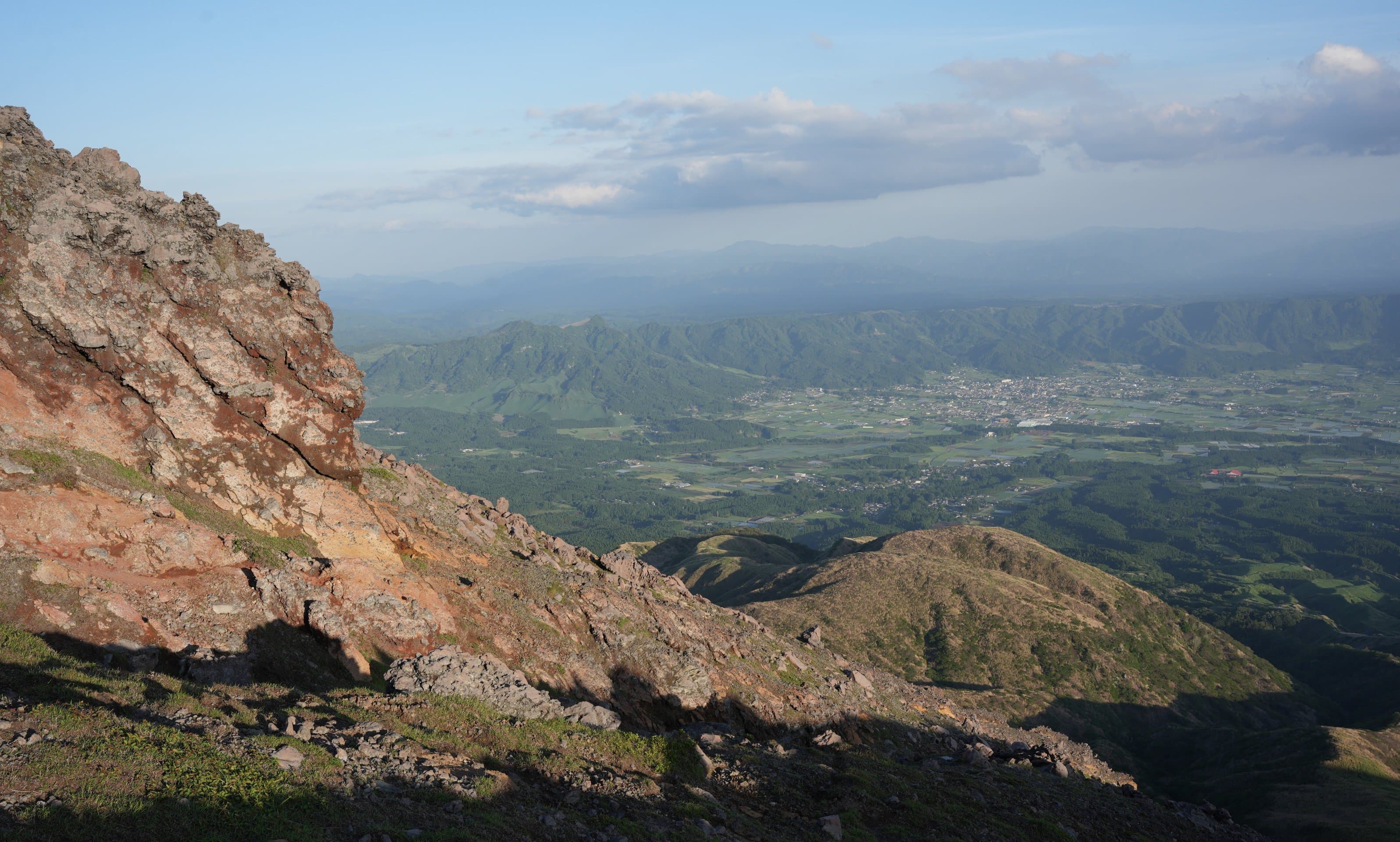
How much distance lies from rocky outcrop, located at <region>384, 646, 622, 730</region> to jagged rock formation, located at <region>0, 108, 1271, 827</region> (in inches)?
4.1

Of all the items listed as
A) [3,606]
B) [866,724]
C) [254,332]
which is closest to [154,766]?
[3,606]

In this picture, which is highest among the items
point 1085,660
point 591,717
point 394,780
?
point 394,780

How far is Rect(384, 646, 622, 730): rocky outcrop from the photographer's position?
28.2 m

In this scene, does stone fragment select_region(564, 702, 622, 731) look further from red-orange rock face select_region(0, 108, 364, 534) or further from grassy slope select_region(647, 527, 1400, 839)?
grassy slope select_region(647, 527, 1400, 839)

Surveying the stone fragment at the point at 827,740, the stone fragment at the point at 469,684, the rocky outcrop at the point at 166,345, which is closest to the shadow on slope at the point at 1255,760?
the stone fragment at the point at 827,740

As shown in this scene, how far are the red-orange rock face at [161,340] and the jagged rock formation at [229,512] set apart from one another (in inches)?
3.5

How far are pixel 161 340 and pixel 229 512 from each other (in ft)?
27.3

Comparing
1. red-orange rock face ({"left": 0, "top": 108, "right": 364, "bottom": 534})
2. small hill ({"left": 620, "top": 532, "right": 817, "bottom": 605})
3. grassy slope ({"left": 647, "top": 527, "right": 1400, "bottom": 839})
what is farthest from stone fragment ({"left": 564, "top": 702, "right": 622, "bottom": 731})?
small hill ({"left": 620, "top": 532, "right": 817, "bottom": 605})

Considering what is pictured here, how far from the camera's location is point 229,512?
34.9 meters

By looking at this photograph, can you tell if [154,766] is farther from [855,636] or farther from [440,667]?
[855,636]

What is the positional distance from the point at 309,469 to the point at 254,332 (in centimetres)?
690

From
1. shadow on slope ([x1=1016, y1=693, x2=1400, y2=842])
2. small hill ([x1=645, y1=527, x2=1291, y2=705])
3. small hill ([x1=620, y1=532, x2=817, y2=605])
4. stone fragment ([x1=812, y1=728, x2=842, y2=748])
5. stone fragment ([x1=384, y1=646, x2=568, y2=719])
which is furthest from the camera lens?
small hill ([x1=620, y1=532, x2=817, y2=605])

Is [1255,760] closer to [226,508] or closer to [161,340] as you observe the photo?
[226,508]

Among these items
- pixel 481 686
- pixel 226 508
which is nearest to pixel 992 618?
pixel 481 686
